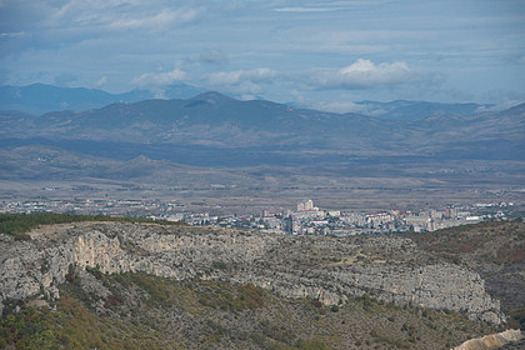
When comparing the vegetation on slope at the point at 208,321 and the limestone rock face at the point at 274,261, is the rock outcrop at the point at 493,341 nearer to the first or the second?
the vegetation on slope at the point at 208,321

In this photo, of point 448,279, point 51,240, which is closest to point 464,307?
point 448,279

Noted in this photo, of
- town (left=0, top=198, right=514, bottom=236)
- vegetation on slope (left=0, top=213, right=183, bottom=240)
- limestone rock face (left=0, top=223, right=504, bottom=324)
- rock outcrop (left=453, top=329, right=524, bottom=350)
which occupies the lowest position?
rock outcrop (left=453, top=329, right=524, bottom=350)

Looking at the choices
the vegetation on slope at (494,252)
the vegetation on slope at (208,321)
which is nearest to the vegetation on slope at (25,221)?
the vegetation on slope at (208,321)

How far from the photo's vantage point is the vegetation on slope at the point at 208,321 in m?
34.5

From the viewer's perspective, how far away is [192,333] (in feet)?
135

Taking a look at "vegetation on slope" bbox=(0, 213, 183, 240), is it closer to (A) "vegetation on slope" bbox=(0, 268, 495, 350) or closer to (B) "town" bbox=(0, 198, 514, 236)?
(A) "vegetation on slope" bbox=(0, 268, 495, 350)

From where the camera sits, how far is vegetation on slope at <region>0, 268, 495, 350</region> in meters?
34.5

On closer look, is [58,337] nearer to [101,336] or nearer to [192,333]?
[101,336]

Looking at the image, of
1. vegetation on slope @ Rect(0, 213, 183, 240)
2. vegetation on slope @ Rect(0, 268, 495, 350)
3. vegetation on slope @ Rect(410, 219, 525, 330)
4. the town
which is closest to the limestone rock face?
vegetation on slope @ Rect(0, 213, 183, 240)

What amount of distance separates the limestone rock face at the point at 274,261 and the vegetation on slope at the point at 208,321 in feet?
2.96

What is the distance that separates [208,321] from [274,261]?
14.9 meters

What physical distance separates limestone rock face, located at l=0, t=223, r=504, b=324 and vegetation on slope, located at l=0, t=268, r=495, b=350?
2.96 ft

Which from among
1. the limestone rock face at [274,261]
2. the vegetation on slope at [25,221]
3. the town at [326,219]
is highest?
the vegetation on slope at [25,221]

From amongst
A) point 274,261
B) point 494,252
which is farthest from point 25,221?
point 494,252
